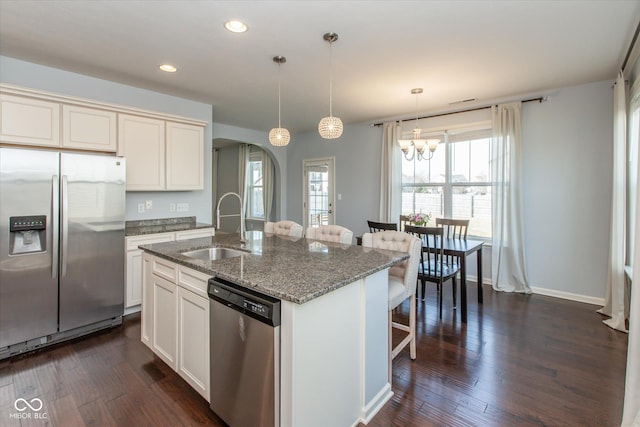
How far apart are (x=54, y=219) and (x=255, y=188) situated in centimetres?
517

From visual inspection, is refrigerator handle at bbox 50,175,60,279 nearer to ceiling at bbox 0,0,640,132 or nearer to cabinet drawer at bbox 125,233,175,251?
cabinet drawer at bbox 125,233,175,251

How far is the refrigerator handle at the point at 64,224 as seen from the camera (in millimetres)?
2650

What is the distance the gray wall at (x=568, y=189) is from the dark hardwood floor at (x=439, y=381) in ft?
3.03

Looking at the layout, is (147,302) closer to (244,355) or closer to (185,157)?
(244,355)

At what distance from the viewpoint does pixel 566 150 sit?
12.6 feet

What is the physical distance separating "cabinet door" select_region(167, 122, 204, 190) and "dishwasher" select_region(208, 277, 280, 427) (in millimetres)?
2598

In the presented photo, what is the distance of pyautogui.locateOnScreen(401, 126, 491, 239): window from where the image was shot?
14.9ft

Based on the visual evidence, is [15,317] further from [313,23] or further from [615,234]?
[615,234]

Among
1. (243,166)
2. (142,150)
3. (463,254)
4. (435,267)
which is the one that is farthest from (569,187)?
(243,166)

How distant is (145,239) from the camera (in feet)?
11.0

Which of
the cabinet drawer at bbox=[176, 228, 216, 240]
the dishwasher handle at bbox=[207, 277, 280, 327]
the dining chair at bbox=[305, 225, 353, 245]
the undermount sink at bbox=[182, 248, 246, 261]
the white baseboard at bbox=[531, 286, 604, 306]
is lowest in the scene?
the white baseboard at bbox=[531, 286, 604, 306]

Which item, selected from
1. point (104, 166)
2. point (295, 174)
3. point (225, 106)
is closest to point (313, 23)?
point (104, 166)

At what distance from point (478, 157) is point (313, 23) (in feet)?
11.0

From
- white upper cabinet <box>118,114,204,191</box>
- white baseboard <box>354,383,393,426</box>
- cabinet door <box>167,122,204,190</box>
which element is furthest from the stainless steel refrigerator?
white baseboard <box>354,383,393,426</box>
